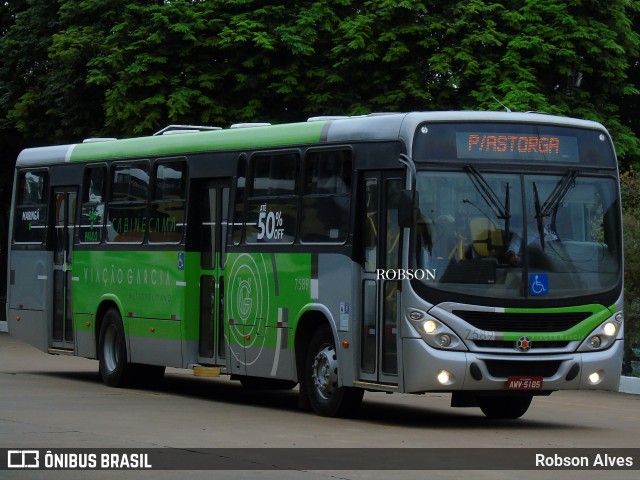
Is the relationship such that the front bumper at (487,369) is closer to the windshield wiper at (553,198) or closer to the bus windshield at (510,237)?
the bus windshield at (510,237)

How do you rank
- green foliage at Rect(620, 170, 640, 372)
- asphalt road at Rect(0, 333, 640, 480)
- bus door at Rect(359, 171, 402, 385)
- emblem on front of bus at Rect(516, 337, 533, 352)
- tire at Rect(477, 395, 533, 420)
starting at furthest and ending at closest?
1. green foliage at Rect(620, 170, 640, 372)
2. tire at Rect(477, 395, 533, 420)
3. bus door at Rect(359, 171, 402, 385)
4. emblem on front of bus at Rect(516, 337, 533, 352)
5. asphalt road at Rect(0, 333, 640, 480)

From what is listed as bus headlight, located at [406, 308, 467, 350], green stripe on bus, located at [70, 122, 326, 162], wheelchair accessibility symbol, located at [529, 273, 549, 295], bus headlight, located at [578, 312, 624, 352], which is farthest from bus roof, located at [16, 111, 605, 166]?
bus headlight, located at [578, 312, 624, 352]

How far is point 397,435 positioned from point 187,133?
718 centimetres

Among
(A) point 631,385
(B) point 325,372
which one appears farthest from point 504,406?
(A) point 631,385

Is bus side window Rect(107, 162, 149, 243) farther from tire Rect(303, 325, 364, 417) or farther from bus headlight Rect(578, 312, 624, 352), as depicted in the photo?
bus headlight Rect(578, 312, 624, 352)

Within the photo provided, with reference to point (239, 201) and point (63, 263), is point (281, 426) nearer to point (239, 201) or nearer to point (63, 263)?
point (239, 201)

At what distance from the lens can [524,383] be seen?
1645 centimetres

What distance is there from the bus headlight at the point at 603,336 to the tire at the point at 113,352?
773 centimetres

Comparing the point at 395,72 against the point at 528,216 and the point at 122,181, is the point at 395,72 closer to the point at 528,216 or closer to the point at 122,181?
the point at 122,181

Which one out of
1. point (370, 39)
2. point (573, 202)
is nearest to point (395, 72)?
point (370, 39)

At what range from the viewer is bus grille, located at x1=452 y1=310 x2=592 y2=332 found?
16312mm

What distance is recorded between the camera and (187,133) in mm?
21516

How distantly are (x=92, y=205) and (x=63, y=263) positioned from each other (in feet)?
4.10

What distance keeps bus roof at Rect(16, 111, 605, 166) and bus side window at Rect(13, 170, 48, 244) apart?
1.52ft
